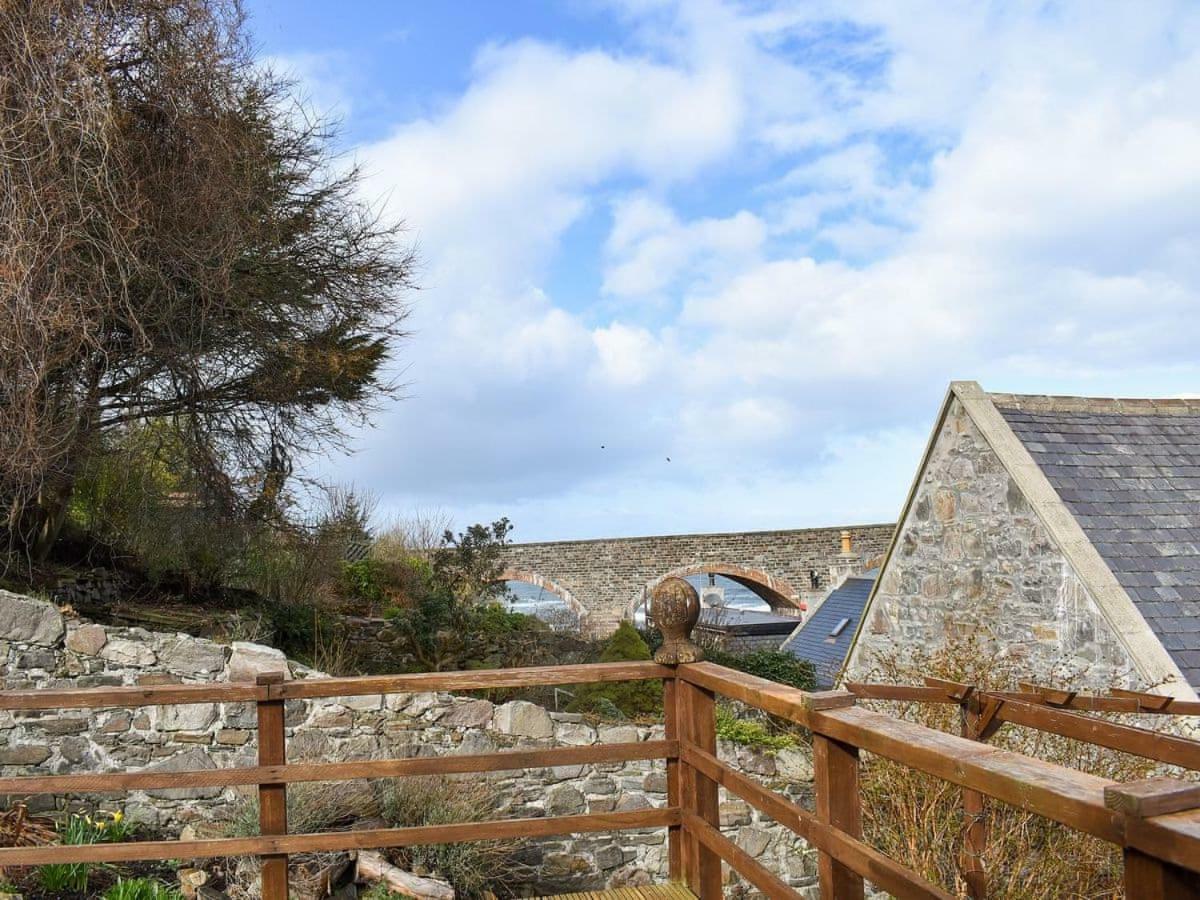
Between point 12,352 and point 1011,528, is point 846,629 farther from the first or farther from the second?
point 12,352

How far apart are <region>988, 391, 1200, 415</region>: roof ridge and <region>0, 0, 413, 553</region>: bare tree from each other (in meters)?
6.75

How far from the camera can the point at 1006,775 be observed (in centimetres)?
187

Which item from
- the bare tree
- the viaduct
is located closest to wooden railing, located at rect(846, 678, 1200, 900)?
the bare tree

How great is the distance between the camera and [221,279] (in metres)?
8.96

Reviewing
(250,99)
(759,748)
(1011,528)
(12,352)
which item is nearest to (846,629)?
(1011,528)

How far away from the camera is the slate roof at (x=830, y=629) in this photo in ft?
48.2

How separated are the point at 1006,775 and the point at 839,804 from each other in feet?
2.59

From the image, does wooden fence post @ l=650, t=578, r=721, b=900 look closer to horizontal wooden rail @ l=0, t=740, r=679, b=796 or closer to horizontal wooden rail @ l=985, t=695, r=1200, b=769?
horizontal wooden rail @ l=0, t=740, r=679, b=796

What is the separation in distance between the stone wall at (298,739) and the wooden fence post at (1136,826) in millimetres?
5132

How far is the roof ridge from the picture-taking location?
9.17 m

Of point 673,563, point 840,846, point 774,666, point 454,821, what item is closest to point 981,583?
point 774,666

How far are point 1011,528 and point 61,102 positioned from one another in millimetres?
8215

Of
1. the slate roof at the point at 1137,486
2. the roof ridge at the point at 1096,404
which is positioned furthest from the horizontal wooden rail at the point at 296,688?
the roof ridge at the point at 1096,404

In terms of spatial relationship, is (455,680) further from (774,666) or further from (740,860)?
(774,666)
